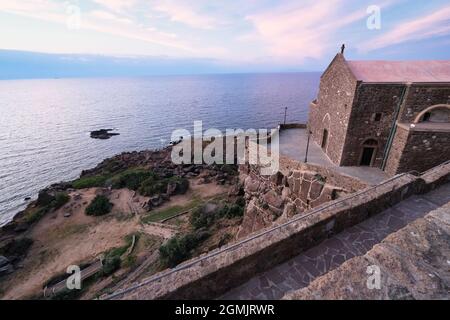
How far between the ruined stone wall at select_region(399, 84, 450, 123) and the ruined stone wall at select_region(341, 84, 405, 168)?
2.07 feet

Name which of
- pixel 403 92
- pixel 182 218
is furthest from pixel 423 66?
pixel 182 218

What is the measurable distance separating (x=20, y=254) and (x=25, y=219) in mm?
6224

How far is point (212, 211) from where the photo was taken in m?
20.4

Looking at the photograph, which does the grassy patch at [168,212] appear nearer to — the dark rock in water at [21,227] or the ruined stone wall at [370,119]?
the dark rock in water at [21,227]

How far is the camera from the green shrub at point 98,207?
76.5 ft

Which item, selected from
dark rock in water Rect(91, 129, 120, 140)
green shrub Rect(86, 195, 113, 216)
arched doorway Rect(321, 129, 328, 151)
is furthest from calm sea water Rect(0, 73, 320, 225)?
arched doorway Rect(321, 129, 328, 151)

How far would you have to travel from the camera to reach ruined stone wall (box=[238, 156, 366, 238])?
537 inches

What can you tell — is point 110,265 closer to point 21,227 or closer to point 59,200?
point 21,227

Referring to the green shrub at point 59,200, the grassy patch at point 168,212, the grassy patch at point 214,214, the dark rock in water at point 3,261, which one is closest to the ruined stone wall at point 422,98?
the grassy patch at point 214,214

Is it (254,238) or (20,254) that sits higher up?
(254,238)

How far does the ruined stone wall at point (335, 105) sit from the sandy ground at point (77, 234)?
Result: 530 inches

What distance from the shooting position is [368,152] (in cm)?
1577

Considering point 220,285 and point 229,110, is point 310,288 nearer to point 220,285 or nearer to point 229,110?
point 220,285

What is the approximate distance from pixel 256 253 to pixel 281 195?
40.5 feet
